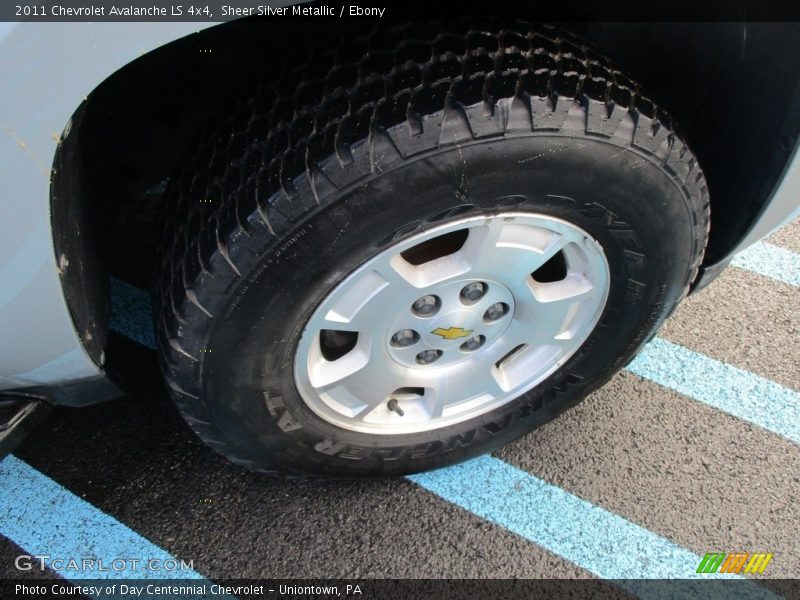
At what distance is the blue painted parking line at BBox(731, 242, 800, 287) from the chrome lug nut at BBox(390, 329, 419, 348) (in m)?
1.45

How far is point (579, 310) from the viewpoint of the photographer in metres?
1.50

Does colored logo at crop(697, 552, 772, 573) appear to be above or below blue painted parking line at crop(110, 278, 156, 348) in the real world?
below

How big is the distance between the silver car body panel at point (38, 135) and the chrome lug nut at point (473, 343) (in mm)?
795

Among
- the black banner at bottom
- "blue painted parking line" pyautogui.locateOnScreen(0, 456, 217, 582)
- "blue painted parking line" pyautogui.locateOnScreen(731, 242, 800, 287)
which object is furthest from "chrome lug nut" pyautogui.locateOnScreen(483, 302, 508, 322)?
"blue painted parking line" pyautogui.locateOnScreen(731, 242, 800, 287)

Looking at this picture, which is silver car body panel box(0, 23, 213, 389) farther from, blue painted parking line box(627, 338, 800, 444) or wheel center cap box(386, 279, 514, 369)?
blue painted parking line box(627, 338, 800, 444)

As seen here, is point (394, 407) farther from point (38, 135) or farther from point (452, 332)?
point (38, 135)

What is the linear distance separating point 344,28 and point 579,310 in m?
0.76

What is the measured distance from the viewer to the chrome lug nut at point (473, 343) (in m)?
1.54

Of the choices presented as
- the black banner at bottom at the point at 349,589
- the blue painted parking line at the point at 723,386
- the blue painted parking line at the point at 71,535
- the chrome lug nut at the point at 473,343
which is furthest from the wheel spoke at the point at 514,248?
the blue painted parking line at the point at 71,535

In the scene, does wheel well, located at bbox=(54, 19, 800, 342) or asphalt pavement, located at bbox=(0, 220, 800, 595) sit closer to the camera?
wheel well, located at bbox=(54, 19, 800, 342)

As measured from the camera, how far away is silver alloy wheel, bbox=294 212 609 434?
1289mm

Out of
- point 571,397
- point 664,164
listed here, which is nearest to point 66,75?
point 664,164

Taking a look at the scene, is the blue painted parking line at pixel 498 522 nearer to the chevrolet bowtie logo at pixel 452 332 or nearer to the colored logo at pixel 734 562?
the colored logo at pixel 734 562

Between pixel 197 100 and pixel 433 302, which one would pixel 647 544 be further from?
pixel 197 100
